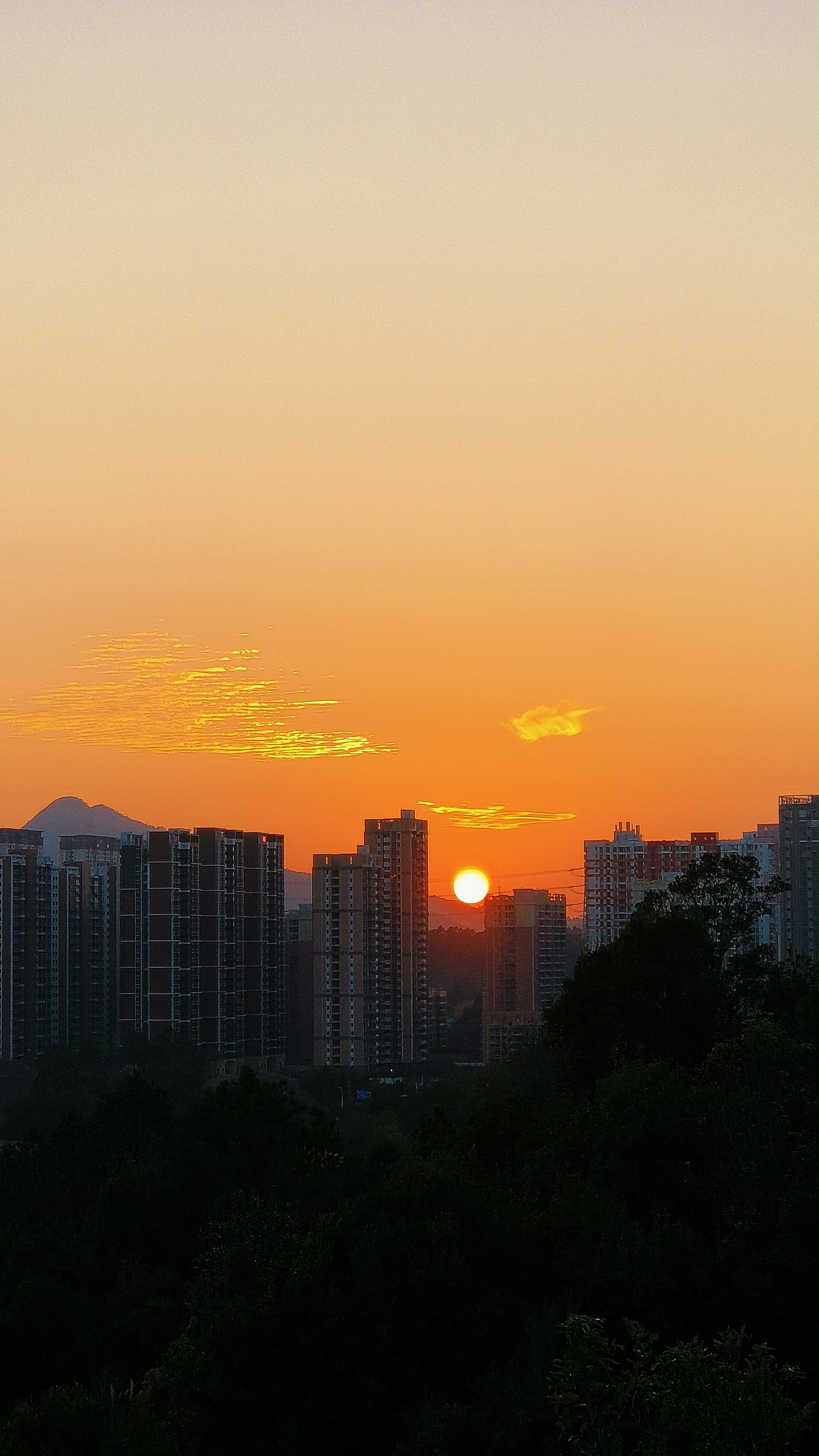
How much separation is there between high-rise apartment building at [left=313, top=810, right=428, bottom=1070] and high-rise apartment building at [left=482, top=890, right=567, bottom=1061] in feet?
20.2

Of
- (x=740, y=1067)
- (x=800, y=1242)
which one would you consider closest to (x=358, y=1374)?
(x=800, y=1242)

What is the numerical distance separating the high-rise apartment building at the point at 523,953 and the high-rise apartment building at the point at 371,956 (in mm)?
6149

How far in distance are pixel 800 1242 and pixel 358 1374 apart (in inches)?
146

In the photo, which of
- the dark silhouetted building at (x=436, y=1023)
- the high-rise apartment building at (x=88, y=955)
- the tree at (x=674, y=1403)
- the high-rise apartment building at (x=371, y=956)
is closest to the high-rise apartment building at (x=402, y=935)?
the high-rise apartment building at (x=371, y=956)

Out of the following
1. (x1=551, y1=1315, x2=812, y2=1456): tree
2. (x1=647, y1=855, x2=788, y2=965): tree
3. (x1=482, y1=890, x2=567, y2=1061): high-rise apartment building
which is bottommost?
(x1=482, y1=890, x2=567, y2=1061): high-rise apartment building

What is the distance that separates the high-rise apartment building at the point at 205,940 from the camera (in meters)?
47.5

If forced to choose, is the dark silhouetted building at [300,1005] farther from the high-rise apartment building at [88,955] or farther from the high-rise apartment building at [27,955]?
the high-rise apartment building at [27,955]

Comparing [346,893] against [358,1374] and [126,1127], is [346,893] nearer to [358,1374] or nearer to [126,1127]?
[126,1127]

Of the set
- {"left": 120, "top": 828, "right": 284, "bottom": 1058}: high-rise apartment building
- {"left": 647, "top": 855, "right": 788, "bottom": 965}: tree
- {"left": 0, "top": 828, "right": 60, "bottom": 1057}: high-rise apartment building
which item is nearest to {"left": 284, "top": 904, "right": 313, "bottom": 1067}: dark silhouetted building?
{"left": 120, "top": 828, "right": 284, "bottom": 1058}: high-rise apartment building

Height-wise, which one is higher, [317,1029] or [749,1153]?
[749,1153]

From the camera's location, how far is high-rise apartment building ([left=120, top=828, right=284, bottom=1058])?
47.5 meters

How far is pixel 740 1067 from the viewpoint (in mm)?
13484

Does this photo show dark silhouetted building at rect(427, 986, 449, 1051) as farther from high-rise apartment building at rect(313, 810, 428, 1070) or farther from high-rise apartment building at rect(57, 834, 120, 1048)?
high-rise apartment building at rect(57, 834, 120, 1048)

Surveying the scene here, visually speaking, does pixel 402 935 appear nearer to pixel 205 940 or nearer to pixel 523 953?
pixel 523 953
